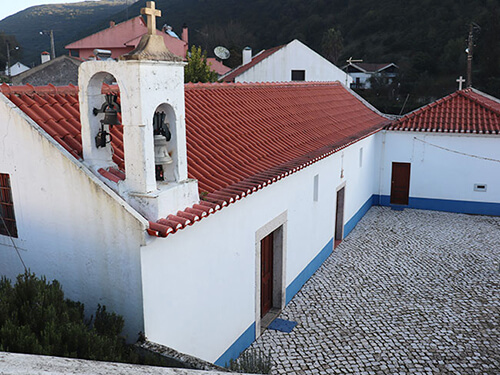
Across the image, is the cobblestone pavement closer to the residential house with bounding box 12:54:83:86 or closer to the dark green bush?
the dark green bush

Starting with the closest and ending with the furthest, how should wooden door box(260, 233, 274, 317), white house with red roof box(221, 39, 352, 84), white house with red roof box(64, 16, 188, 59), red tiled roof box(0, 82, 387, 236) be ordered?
red tiled roof box(0, 82, 387, 236)
wooden door box(260, 233, 274, 317)
white house with red roof box(221, 39, 352, 84)
white house with red roof box(64, 16, 188, 59)

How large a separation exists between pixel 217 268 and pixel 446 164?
1147 centimetres

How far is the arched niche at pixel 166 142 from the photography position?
4.93 meters

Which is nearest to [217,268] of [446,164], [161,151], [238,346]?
[238,346]

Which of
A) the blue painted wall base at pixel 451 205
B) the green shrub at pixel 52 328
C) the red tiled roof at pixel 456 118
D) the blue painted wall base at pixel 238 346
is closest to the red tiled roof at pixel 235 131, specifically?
the green shrub at pixel 52 328

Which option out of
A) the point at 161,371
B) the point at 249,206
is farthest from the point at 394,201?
the point at 161,371

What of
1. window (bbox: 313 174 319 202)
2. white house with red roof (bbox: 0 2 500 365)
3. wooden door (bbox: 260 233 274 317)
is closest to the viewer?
white house with red roof (bbox: 0 2 500 365)

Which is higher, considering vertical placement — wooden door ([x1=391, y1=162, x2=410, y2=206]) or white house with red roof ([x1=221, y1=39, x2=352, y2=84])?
white house with red roof ([x1=221, y1=39, x2=352, y2=84])

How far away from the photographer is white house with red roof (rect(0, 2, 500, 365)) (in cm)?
466

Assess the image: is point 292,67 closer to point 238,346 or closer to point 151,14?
point 238,346

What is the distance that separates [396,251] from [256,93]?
5.32 m

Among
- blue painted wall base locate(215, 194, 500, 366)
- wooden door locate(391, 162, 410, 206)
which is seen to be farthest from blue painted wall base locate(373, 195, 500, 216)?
wooden door locate(391, 162, 410, 206)

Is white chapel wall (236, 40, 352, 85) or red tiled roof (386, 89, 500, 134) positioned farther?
white chapel wall (236, 40, 352, 85)

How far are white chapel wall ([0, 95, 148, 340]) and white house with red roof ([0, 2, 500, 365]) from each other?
15 millimetres
